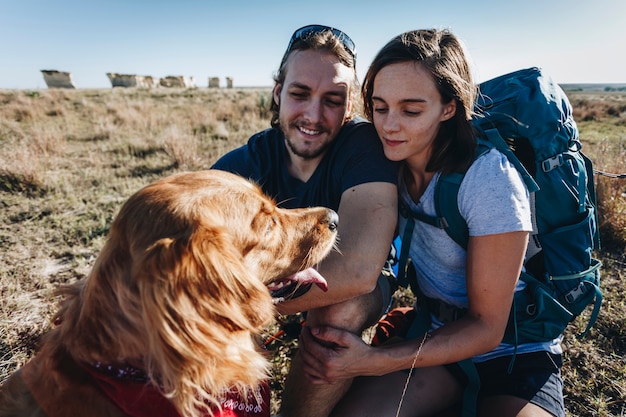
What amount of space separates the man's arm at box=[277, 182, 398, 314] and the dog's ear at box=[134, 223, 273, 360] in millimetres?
603

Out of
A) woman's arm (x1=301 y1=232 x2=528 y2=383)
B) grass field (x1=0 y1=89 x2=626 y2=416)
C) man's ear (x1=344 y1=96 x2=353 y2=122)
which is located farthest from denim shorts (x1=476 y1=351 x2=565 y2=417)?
man's ear (x1=344 y1=96 x2=353 y2=122)

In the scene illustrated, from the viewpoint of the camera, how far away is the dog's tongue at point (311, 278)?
213 cm

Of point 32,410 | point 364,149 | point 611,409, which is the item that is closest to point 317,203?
point 364,149

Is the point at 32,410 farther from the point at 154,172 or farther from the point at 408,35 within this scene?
the point at 154,172

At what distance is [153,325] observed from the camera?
121 cm

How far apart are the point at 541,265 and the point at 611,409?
4.18 ft

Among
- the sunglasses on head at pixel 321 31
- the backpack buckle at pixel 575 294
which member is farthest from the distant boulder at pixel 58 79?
the backpack buckle at pixel 575 294

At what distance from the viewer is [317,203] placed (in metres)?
2.90

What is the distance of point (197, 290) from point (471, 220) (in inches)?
59.3

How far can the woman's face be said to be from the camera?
6.85 ft

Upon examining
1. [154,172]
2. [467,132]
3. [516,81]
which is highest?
[516,81]

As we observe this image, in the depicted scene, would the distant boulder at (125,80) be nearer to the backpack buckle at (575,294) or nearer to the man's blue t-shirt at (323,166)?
the man's blue t-shirt at (323,166)

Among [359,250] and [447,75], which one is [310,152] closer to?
[359,250]

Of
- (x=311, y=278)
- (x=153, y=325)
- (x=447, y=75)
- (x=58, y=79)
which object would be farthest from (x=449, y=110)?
(x=58, y=79)
